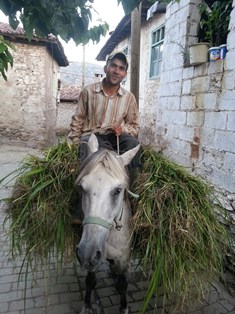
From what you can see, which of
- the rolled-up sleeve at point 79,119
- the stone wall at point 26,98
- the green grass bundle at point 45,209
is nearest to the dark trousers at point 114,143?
the green grass bundle at point 45,209

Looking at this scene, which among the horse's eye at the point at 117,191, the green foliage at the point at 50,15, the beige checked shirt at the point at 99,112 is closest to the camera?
the green foliage at the point at 50,15

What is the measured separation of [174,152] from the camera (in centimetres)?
463

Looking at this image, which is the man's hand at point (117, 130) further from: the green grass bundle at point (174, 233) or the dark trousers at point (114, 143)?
the green grass bundle at point (174, 233)

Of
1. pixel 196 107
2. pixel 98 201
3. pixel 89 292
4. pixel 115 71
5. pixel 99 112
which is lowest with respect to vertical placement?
pixel 89 292

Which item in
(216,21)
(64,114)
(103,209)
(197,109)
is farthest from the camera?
(64,114)

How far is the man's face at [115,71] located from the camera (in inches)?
102

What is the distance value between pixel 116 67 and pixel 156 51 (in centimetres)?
551

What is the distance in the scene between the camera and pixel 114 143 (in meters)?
2.67

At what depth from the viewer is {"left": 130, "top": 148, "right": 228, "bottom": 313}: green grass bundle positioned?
2004 millimetres

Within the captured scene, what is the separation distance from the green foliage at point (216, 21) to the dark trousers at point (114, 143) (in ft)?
7.39

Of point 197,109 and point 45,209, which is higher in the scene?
point 197,109

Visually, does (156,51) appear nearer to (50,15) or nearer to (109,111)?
(109,111)

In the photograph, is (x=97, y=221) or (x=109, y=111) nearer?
(x=97, y=221)

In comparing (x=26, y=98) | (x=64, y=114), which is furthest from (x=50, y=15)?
(x=64, y=114)
